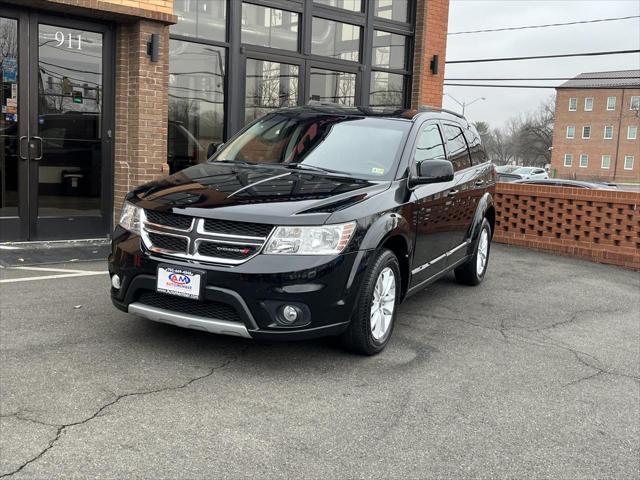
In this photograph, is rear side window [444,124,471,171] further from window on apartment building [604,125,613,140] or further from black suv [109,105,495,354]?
window on apartment building [604,125,613,140]

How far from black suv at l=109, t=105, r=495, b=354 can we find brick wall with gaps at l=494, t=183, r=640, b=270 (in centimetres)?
522

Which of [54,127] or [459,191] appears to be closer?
[459,191]

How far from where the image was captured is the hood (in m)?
4.05

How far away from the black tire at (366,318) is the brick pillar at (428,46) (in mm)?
8395

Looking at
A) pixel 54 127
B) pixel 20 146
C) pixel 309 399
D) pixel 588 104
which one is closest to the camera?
pixel 309 399

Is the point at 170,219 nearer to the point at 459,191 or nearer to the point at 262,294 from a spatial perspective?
the point at 262,294

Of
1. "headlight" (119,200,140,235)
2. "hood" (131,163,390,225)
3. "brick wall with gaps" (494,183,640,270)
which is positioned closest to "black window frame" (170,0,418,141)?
"brick wall with gaps" (494,183,640,270)

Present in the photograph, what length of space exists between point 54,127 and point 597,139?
81.1 metres

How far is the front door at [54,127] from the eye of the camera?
770cm

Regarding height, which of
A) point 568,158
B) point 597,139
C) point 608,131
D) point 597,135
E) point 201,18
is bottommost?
point 568,158

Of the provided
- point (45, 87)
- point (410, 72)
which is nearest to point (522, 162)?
point (410, 72)

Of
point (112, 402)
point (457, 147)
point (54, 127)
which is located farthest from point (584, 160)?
point (112, 402)

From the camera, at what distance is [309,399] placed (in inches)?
151

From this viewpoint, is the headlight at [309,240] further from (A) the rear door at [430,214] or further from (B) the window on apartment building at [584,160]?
(B) the window on apartment building at [584,160]
